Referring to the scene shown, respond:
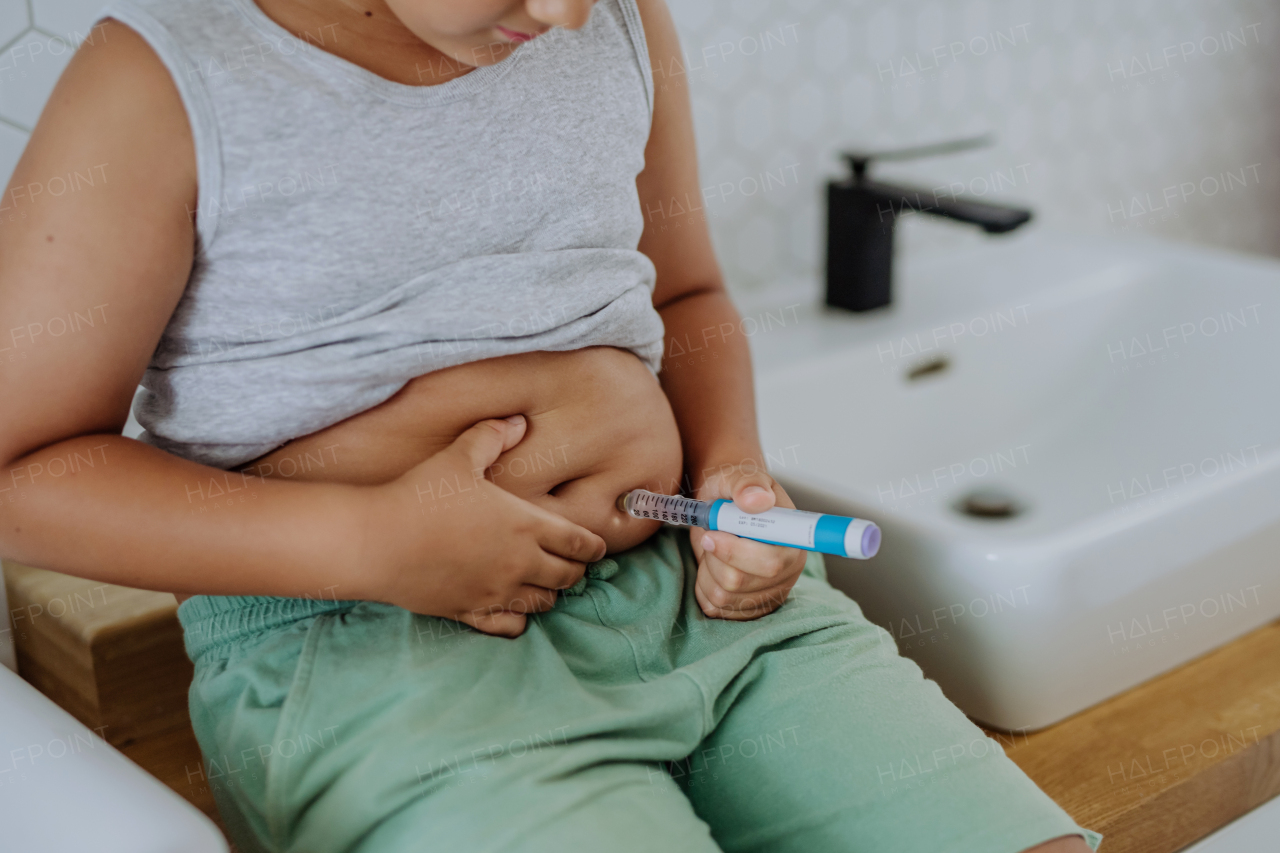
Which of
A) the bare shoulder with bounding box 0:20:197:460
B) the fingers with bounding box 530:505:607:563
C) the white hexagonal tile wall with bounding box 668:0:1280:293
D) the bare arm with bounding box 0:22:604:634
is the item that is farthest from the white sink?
the bare shoulder with bounding box 0:20:197:460

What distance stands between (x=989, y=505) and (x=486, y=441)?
24.6 inches

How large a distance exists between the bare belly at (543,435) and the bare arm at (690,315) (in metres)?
0.05

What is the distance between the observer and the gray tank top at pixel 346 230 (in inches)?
21.5

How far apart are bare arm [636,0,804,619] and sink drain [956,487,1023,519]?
0.37 metres

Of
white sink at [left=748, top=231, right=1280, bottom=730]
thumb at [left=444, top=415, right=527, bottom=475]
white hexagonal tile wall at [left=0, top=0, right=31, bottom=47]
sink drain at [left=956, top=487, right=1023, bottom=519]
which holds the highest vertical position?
white hexagonal tile wall at [left=0, top=0, right=31, bottom=47]

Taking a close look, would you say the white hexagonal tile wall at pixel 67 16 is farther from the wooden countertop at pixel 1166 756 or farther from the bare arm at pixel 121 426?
the wooden countertop at pixel 1166 756

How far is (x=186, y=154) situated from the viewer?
1.73 ft

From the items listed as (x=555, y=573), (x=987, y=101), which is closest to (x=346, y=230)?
(x=555, y=573)

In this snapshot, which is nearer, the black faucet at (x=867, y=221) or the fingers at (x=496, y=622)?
the fingers at (x=496, y=622)

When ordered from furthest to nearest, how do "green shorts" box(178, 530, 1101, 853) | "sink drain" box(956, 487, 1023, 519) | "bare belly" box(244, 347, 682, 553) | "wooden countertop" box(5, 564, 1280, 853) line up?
"sink drain" box(956, 487, 1023, 519)
"wooden countertop" box(5, 564, 1280, 853)
"bare belly" box(244, 347, 682, 553)
"green shorts" box(178, 530, 1101, 853)

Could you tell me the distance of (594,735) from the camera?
21.2 inches

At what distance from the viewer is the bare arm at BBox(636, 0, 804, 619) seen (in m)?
0.73

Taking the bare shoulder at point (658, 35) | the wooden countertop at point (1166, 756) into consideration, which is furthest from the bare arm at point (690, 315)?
the wooden countertop at point (1166, 756)

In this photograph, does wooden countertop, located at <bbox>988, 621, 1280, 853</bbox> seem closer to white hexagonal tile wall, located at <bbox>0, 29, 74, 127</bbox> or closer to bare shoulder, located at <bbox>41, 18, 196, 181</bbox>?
bare shoulder, located at <bbox>41, 18, 196, 181</bbox>
